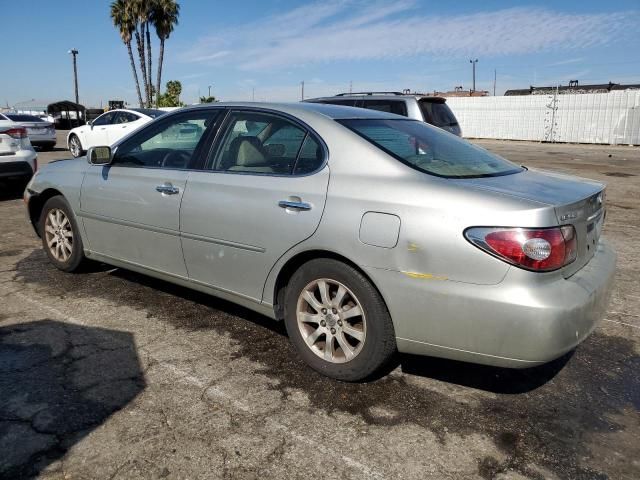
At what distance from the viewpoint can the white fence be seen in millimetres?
25344

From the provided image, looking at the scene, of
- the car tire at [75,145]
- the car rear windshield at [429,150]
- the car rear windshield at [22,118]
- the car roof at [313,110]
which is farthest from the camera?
the car rear windshield at [22,118]

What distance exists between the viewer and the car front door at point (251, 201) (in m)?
3.09

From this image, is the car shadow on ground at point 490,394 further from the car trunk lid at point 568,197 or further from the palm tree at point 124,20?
the palm tree at point 124,20

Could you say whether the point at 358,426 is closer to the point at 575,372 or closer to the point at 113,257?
the point at 575,372

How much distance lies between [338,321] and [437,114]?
6.78 meters

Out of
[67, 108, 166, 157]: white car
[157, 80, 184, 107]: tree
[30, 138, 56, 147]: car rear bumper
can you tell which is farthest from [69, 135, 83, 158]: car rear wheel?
[157, 80, 184, 107]: tree

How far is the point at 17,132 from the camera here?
8633 millimetres

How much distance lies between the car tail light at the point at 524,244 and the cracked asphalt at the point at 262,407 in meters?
0.84

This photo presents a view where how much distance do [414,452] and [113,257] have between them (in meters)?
2.90

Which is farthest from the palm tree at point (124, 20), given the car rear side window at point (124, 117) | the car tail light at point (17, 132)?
the car tail light at point (17, 132)

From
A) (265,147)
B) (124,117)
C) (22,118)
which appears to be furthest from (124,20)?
(265,147)

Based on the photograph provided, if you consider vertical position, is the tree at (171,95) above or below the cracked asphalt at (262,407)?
above

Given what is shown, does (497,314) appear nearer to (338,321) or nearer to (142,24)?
(338,321)

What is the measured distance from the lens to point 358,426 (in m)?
2.64
